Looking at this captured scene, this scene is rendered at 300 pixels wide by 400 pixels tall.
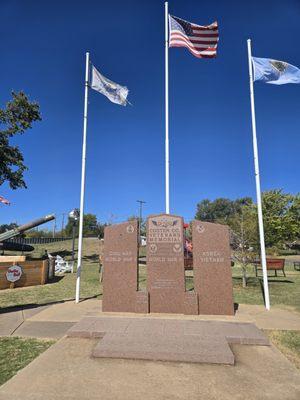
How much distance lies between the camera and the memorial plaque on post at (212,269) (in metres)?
7.64

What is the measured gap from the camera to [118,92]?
10680 mm

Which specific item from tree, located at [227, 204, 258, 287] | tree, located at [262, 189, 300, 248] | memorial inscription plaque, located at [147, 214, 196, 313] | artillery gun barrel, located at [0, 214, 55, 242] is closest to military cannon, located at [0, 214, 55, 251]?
artillery gun barrel, located at [0, 214, 55, 242]

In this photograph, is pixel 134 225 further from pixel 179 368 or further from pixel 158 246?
pixel 179 368

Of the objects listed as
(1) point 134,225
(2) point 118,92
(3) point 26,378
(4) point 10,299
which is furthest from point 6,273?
(3) point 26,378

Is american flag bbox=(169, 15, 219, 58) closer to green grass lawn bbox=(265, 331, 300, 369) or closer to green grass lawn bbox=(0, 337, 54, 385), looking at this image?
green grass lawn bbox=(265, 331, 300, 369)

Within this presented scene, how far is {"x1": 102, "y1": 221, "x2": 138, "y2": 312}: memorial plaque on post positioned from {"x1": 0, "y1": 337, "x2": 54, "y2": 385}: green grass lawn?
242 cm

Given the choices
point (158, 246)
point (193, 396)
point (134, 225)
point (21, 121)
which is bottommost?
point (193, 396)

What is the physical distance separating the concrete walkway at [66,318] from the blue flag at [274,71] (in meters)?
6.88

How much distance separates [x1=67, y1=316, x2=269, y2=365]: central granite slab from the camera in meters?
4.70

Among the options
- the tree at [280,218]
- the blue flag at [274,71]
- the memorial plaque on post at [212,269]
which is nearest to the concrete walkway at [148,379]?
the memorial plaque on post at [212,269]

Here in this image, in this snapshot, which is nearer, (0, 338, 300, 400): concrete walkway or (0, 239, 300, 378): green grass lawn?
(0, 338, 300, 400): concrete walkway

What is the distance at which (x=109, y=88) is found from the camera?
34.8 ft

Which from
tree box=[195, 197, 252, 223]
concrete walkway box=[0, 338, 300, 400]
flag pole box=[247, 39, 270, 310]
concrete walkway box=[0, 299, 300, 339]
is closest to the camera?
concrete walkway box=[0, 338, 300, 400]

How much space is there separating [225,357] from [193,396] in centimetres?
115
